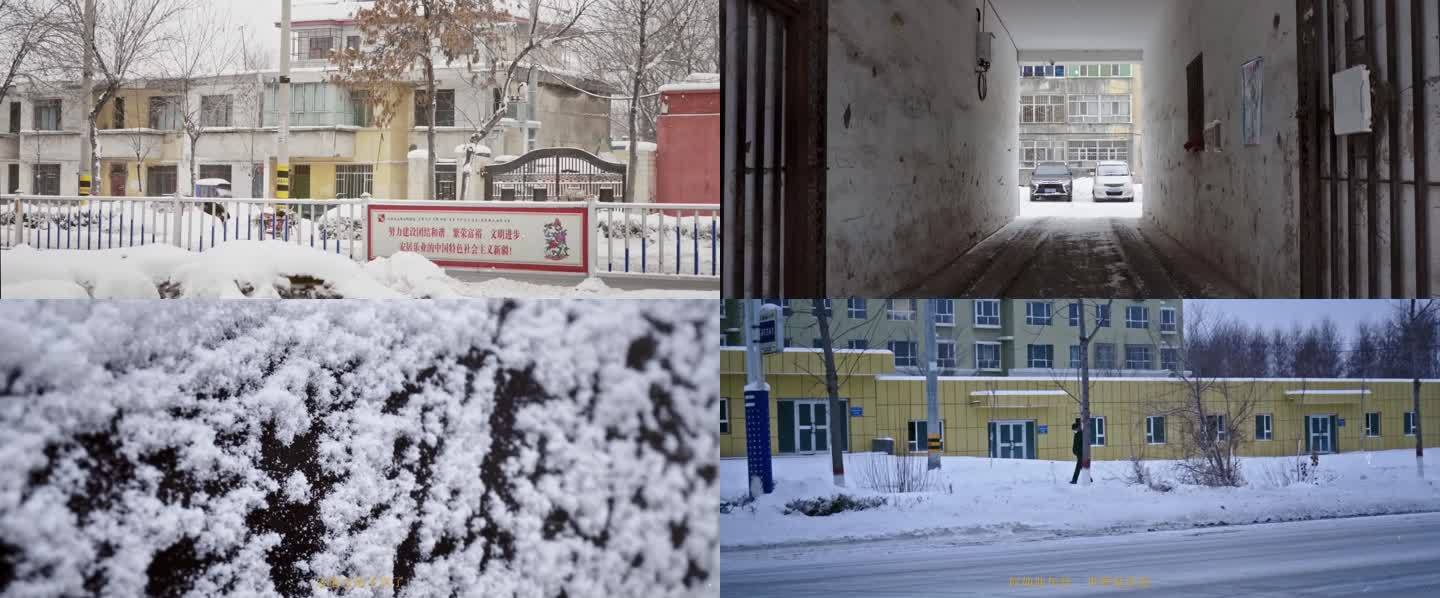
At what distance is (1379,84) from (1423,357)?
1.02 m

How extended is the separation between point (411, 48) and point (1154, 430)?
293 centimetres

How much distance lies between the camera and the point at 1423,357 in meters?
4.28

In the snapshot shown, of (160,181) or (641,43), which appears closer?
(160,181)

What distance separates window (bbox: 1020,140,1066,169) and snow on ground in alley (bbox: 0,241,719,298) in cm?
339

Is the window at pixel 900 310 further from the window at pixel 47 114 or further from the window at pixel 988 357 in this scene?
the window at pixel 47 114

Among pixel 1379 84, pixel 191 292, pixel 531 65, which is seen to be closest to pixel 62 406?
pixel 191 292

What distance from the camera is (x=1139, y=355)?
14.2 feet

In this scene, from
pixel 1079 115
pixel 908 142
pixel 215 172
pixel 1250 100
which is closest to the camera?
pixel 215 172

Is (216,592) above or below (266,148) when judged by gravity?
below

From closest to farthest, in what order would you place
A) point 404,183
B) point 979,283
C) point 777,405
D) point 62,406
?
point 62,406
point 404,183
point 777,405
point 979,283

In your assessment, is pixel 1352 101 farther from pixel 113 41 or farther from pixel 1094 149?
pixel 113 41

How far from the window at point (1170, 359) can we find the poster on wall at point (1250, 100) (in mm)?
1226

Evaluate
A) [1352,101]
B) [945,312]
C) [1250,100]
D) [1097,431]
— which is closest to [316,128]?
[945,312]

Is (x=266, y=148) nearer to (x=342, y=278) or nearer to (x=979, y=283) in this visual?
(x=342, y=278)
